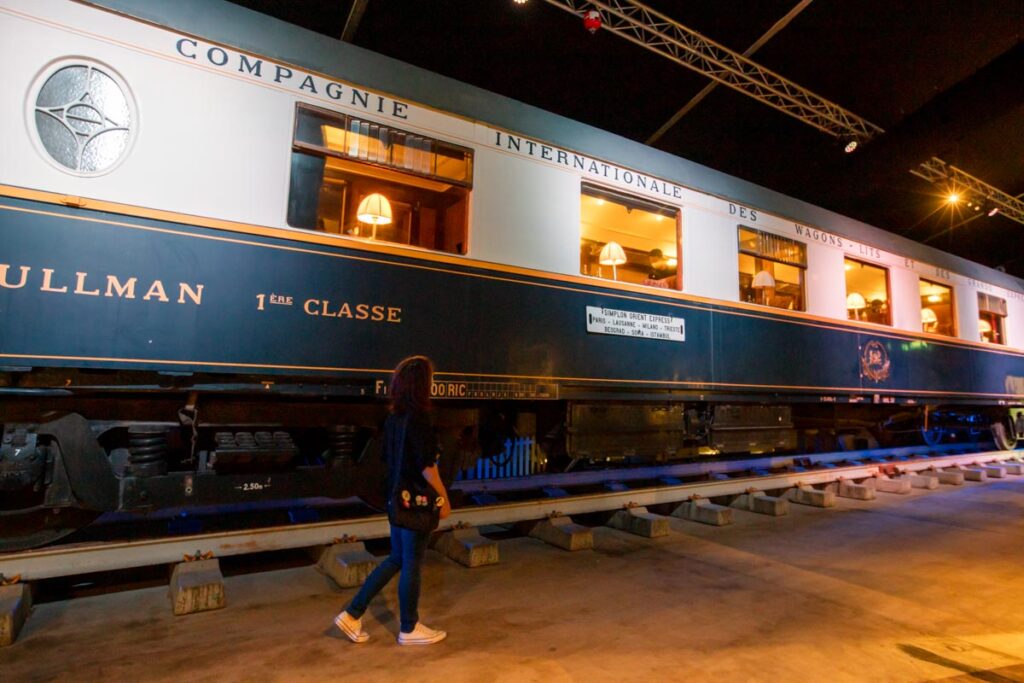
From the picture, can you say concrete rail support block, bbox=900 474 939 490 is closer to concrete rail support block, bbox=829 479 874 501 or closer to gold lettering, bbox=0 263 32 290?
concrete rail support block, bbox=829 479 874 501

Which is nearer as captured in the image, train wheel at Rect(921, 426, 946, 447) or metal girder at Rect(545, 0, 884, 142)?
metal girder at Rect(545, 0, 884, 142)

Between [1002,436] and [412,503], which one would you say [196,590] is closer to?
[412,503]

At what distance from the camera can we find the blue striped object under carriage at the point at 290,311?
9.22ft

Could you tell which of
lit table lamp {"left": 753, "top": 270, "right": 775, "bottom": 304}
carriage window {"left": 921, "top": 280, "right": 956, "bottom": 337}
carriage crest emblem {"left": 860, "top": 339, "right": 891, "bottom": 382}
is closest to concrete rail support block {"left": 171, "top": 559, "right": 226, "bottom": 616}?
lit table lamp {"left": 753, "top": 270, "right": 775, "bottom": 304}

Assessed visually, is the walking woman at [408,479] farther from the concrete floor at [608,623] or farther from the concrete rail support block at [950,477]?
the concrete rail support block at [950,477]

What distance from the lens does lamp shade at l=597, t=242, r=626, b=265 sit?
552 centimetres

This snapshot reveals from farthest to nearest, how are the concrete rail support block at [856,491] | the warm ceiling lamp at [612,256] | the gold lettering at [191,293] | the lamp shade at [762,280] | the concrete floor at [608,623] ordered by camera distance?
the concrete rail support block at [856,491], the lamp shade at [762,280], the warm ceiling lamp at [612,256], the gold lettering at [191,293], the concrete floor at [608,623]

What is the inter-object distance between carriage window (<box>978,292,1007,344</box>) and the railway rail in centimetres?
308

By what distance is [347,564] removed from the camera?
3.46 m

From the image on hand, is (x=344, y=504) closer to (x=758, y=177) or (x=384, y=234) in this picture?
(x=384, y=234)

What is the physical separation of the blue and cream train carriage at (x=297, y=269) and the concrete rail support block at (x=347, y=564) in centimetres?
36

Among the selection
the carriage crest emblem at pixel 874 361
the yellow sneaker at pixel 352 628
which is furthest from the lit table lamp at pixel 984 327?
the yellow sneaker at pixel 352 628

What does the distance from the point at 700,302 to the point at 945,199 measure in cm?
1029

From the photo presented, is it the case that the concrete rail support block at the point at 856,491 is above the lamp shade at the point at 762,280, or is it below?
below
